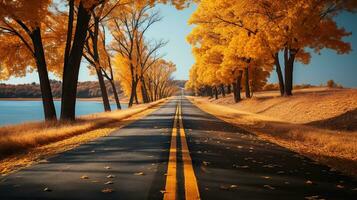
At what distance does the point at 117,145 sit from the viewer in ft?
35.7

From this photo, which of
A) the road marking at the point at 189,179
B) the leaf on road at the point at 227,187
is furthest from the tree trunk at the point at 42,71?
the leaf on road at the point at 227,187

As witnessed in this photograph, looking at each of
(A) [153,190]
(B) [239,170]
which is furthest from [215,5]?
(A) [153,190]

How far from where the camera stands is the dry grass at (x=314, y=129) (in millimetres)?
10099

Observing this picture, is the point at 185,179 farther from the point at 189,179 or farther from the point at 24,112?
the point at 24,112

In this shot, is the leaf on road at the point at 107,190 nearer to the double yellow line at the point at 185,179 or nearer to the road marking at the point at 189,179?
the double yellow line at the point at 185,179

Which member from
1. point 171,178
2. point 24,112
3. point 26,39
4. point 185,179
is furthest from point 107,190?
point 24,112

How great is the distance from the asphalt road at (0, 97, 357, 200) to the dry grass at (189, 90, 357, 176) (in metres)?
1.14

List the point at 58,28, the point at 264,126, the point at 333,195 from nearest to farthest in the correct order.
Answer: the point at 333,195, the point at 264,126, the point at 58,28

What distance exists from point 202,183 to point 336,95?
18857 millimetres

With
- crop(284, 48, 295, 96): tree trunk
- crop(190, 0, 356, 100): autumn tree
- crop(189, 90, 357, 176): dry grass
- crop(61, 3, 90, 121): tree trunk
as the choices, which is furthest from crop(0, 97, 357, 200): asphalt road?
crop(284, 48, 295, 96): tree trunk

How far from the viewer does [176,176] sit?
6500mm

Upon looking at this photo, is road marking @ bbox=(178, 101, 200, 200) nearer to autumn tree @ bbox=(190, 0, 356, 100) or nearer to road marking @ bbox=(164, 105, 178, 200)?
road marking @ bbox=(164, 105, 178, 200)

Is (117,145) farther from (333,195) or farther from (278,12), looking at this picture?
(278,12)

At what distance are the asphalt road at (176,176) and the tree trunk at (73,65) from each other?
33.5 ft
